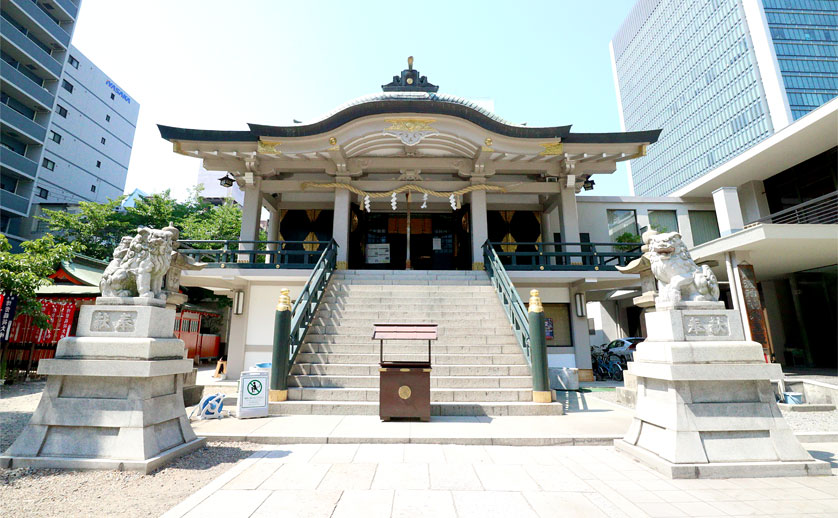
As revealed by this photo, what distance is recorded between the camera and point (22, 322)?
439 inches

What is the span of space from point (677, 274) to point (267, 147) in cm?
1184

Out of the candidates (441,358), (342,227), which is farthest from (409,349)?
(342,227)

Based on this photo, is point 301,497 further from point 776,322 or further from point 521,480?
point 776,322

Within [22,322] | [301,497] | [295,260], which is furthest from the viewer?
[295,260]

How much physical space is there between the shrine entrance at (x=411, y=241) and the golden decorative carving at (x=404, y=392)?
9249 millimetres

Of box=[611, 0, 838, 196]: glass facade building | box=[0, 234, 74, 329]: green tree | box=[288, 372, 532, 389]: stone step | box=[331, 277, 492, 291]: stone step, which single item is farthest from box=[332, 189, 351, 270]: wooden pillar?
box=[611, 0, 838, 196]: glass facade building

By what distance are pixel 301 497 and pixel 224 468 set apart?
132 cm

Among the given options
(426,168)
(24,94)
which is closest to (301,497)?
(426,168)

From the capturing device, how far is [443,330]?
8625mm

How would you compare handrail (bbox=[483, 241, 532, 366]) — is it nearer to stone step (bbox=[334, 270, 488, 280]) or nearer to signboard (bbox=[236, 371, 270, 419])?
stone step (bbox=[334, 270, 488, 280])

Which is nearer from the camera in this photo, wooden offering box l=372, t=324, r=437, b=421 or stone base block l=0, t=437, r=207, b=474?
stone base block l=0, t=437, r=207, b=474

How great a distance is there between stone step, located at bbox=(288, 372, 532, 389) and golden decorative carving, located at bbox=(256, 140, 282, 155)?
810 centimetres

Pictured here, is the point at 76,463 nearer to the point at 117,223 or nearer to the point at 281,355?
the point at 281,355

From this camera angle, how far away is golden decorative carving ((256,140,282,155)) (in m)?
12.1
